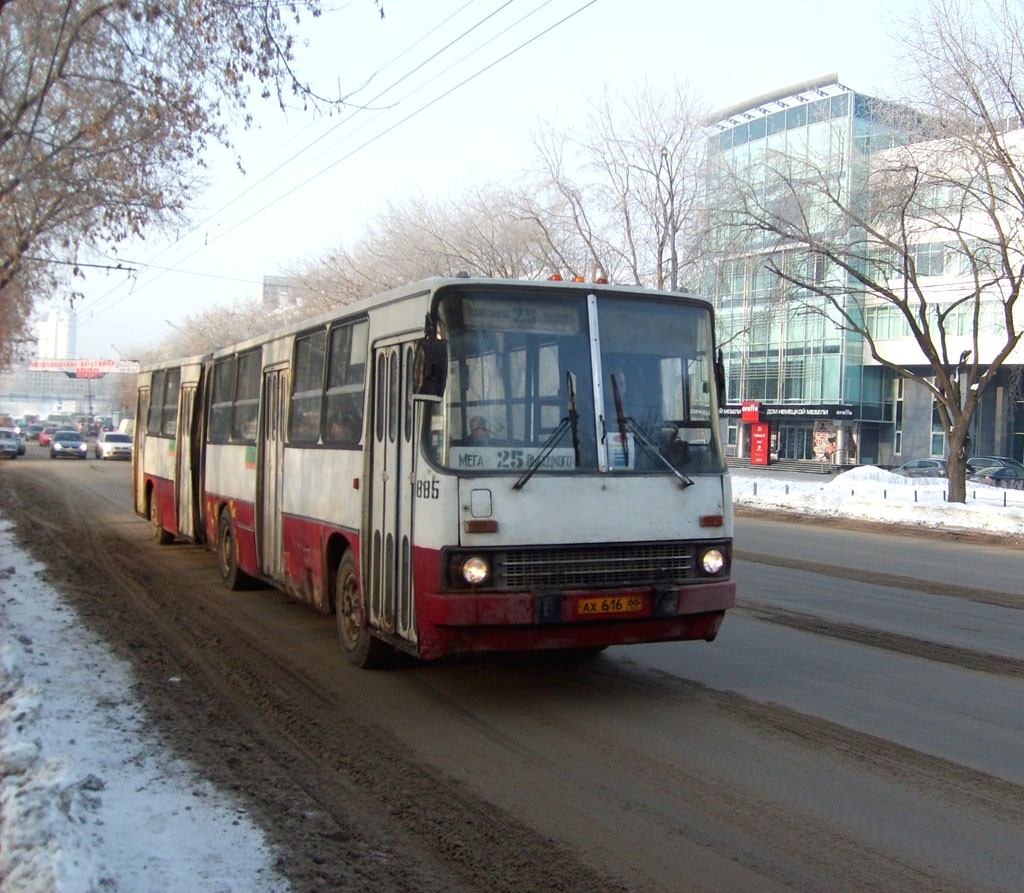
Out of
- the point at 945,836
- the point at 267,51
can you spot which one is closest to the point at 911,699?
the point at 945,836

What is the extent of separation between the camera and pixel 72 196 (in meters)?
25.0

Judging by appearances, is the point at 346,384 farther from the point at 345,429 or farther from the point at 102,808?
the point at 102,808

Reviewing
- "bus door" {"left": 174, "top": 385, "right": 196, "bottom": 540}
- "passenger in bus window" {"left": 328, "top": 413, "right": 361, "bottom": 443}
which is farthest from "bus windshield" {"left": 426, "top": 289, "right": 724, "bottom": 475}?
"bus door" {"left": 174, "top": 385, "right": 196, "bottom": 540}

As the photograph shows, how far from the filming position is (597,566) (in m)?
6.97

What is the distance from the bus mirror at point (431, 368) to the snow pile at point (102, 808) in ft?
8.49

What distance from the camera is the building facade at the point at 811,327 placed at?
26.5m

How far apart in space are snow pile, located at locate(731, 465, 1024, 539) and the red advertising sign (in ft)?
78.2

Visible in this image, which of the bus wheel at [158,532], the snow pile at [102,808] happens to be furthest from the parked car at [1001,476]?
the snow pile at [102,808]

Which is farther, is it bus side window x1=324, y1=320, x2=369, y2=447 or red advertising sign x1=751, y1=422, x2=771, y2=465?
red advertising sign x1=751, y1=422, x2=771, y2=465

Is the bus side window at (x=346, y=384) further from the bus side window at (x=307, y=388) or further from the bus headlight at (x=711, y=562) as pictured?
the bus headlight at (x=711, y=562)

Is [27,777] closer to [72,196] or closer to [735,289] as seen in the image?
[72,196]

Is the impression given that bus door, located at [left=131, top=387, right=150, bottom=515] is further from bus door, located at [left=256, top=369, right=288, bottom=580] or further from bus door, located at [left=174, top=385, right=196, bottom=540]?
Result: bus door, located at [left=256, top=369, right=288, bottom=580]

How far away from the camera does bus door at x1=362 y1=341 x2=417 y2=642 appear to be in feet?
23.7

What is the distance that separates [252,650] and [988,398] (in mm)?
53195
